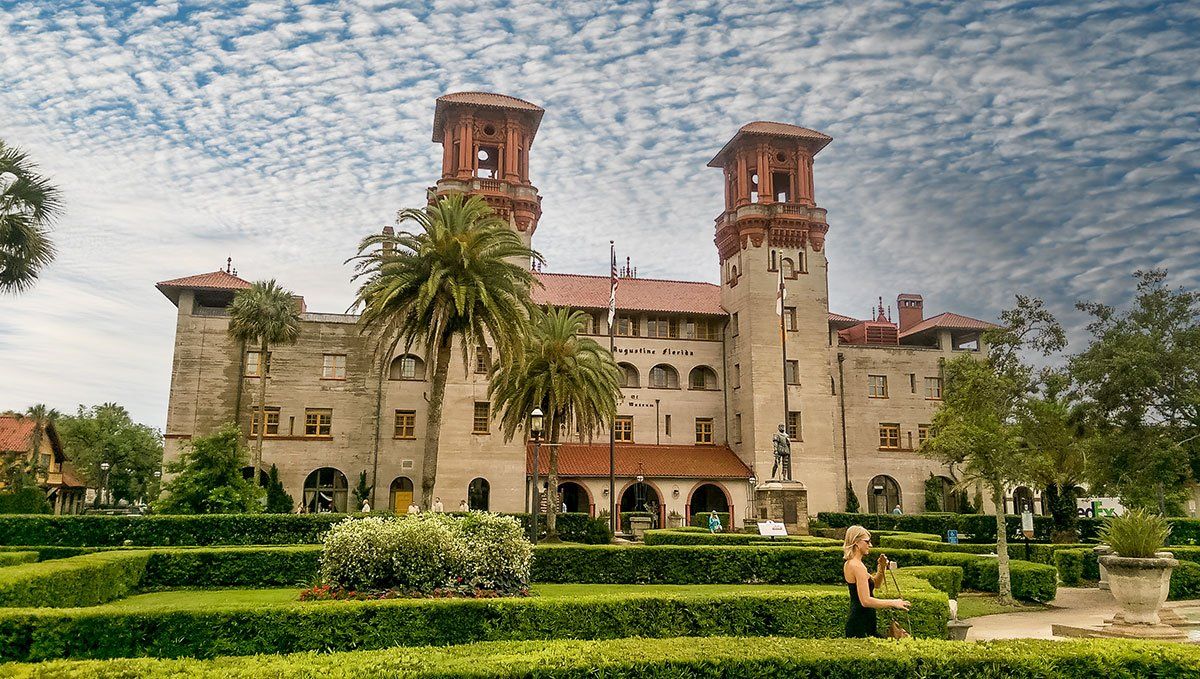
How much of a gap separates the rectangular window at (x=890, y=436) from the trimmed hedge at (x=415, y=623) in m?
43.7

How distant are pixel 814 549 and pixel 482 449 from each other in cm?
2698

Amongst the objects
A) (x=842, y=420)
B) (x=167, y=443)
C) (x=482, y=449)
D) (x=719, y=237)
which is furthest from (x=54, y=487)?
(x=842, y=420)

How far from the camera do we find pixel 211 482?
3719cm

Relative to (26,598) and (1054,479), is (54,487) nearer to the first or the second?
(26,598)

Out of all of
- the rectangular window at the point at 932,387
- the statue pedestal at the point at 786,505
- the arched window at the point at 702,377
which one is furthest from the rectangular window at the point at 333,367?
the rectangular window at the point at 932,387

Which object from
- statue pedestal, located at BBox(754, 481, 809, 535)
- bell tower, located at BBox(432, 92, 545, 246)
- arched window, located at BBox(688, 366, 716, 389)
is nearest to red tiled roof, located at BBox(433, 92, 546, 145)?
bell tower, located at BBox(432, 92, 545, 246)

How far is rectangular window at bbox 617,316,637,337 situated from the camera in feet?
180

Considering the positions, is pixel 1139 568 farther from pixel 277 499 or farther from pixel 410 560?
pixel 277 499

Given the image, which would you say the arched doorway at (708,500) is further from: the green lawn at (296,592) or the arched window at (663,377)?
the green lawn at (296,592)

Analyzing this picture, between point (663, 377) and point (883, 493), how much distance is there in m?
16.8

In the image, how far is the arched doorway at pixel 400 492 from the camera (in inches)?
1948

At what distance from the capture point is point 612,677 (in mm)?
8414

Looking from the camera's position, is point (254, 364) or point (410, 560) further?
point (254, 364)

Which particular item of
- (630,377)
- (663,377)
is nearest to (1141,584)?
(630,377)
